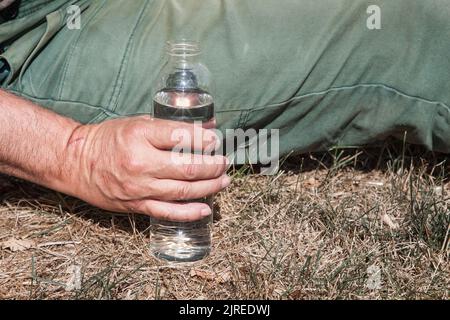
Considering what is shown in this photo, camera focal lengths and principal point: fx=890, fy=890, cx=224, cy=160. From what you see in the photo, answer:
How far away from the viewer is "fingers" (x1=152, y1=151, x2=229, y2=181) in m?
2.26

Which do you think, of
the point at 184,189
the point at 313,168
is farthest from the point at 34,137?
the point at 313,168

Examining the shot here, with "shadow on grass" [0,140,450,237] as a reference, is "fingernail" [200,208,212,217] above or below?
above

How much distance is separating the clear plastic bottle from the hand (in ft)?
0.34

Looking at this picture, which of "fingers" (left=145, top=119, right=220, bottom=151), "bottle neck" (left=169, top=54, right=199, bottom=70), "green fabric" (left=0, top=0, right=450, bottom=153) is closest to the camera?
"fingers" (left=145, top=119, right=220, bottom=151)

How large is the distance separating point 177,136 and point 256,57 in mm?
505

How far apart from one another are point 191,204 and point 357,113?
0.67 meters

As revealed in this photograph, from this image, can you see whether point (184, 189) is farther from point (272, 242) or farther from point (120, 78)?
point (120, 78)

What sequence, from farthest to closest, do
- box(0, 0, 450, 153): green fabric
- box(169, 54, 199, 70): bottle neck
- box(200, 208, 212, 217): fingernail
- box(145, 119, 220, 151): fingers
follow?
box(0, 0, 450, 153): green fabric, box(169, 54, 199, 70): bottle neck, box(200, 208, 212, 217): fingernail, box(145, 119, 220, 151): fingers

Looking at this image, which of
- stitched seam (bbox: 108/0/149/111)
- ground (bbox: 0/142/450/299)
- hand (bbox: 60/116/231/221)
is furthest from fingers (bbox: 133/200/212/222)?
stitched seam (bbox: 108/0/149/111)

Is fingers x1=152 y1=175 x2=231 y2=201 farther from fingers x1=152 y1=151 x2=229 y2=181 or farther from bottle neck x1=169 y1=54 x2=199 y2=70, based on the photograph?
bottle neck x1=169 y1=54 x2=199 y2=70

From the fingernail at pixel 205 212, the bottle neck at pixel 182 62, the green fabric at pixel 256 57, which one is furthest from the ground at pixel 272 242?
the bottle neck at pixel 182 62

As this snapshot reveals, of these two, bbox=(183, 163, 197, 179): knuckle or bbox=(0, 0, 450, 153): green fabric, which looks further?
bbox=(0, 0, 450, 153): green fabric

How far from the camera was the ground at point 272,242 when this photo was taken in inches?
91.1

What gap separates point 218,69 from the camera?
2.62m
